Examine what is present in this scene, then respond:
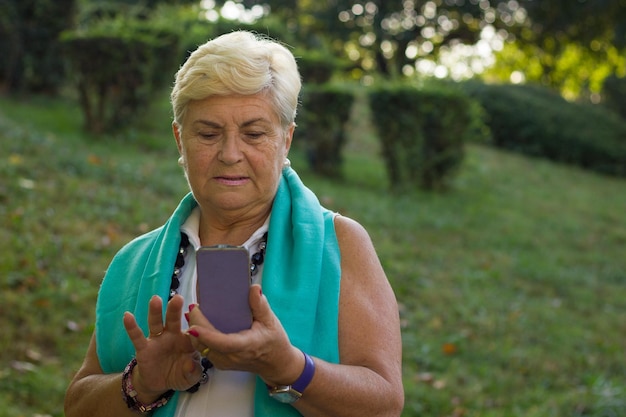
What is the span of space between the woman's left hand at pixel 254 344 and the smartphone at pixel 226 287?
20mm

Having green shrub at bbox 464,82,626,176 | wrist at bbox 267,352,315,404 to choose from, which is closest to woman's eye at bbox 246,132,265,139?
wrist at bbox 267,352,315,404

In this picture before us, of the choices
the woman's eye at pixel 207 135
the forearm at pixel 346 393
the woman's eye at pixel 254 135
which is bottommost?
the forearm at pixel 346 393

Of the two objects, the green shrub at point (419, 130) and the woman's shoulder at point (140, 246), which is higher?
the woman's shoulder at point (140, 246)

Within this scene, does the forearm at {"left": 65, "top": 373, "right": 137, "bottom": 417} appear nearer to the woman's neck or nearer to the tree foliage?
the woman's neck

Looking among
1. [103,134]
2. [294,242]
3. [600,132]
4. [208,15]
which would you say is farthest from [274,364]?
[600,132]

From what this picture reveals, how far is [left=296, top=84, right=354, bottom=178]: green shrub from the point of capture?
12.0 m

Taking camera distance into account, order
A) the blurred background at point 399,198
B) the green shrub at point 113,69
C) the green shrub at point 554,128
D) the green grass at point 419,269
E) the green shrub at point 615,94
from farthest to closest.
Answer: the green shrub at point 615,94 → the green shrub at point 554,128 → the green shrub at point 113,69 → the blurred background at point 399,198 → the green grass at point 419,269

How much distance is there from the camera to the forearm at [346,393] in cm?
235

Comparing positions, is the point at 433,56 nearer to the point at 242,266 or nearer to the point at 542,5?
the point at 542,5

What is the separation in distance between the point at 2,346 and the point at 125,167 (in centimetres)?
444

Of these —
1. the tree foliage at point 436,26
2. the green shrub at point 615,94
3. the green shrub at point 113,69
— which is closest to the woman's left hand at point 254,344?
the green shrub at point 113,69

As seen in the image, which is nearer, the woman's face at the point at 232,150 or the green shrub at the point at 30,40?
the woman's face at the point at 232,150

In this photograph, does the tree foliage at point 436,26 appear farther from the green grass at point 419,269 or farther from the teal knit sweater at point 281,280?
the teal knit sweater at point 281,280

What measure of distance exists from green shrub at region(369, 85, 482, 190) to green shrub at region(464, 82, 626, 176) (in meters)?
7.51
